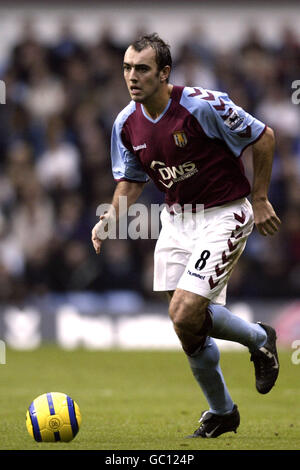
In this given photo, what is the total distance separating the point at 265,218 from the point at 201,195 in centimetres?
46

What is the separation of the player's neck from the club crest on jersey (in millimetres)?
193

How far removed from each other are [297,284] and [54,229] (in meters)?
3.62

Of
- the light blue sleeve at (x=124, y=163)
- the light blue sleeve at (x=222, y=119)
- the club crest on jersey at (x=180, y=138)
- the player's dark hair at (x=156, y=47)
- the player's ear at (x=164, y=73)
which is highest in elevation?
the player's dark hair at (x=156, y=47)

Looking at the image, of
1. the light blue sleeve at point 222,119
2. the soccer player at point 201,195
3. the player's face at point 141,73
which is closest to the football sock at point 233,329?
the soccer player at point 201,195

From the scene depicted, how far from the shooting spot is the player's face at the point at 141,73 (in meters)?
6.64

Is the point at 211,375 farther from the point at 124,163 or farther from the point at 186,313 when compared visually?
the point at 124,163

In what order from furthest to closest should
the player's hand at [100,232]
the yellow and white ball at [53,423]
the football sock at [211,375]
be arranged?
the player's hand at [100,232], the football sock at [211,375], the yellow and white ball at [53,423]

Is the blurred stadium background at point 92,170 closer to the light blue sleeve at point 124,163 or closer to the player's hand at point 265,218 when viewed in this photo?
the light blue sleeve at point 124,163

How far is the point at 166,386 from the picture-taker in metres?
10.8

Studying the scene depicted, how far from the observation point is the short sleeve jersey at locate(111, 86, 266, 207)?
6746 mm

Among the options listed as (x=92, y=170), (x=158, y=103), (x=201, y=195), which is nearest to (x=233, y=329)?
(x=201, y=195)

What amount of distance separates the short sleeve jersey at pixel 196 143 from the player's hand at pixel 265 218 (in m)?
0.18
